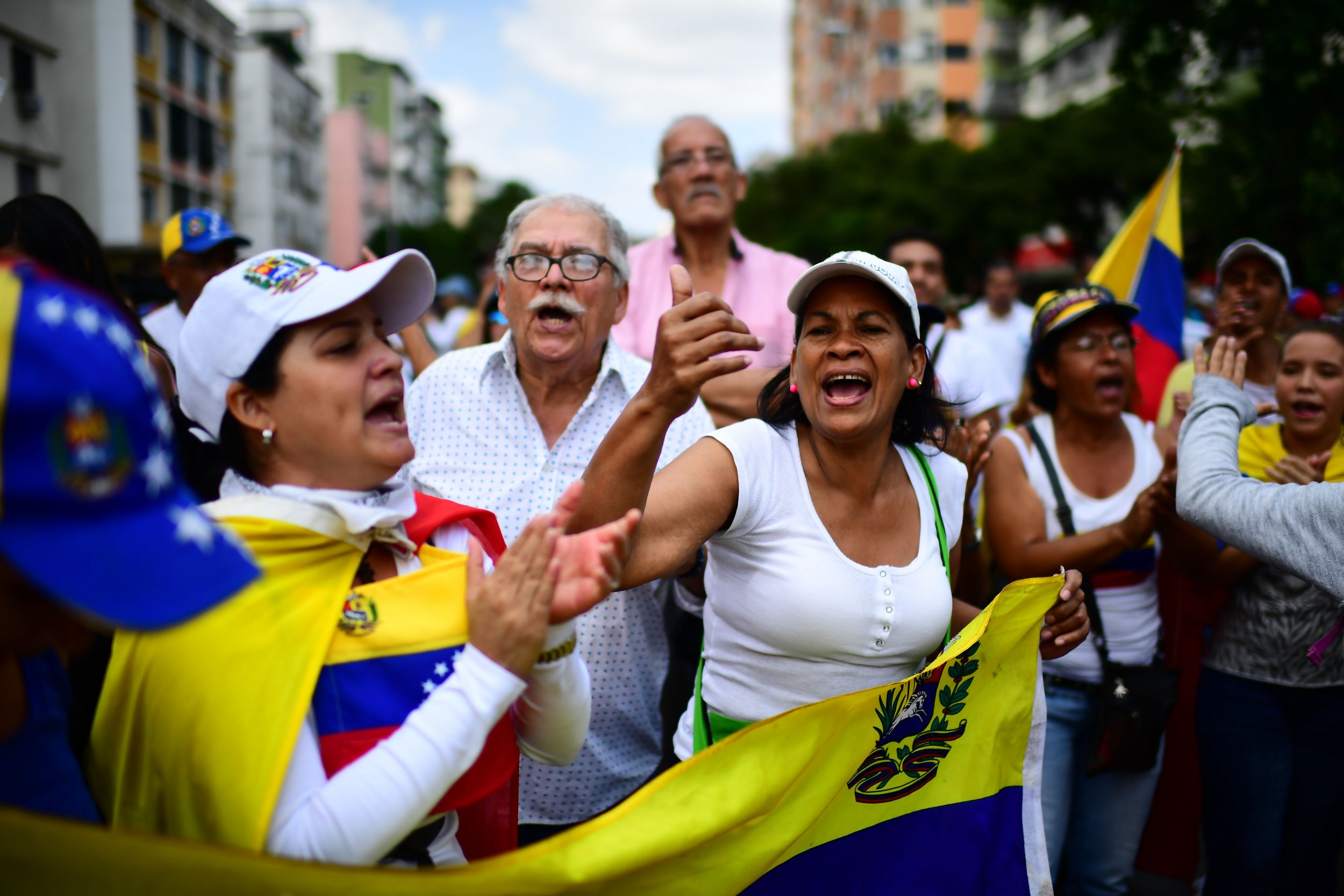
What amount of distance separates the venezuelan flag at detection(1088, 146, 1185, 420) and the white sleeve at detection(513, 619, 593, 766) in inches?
189

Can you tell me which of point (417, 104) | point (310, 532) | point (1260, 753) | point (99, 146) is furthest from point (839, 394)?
point (417, 104)

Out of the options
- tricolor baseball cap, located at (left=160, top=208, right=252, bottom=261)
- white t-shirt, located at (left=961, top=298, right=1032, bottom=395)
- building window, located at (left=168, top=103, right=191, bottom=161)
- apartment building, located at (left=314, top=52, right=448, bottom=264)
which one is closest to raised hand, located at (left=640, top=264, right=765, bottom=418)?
tricolor baseball cap, located at (left=160, top=208, right=252, bottom=261)

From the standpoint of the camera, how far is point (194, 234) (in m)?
4.83

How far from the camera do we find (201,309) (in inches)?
72.6

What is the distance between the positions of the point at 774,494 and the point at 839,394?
33 cm

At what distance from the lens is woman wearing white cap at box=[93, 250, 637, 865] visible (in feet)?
5.22

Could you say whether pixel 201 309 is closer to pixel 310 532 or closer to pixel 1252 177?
pixel 310 532

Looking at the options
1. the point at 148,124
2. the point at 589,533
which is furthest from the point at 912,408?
the point at 148,124

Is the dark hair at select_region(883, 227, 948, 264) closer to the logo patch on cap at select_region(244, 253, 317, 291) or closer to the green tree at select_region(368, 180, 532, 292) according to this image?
the logo patch on cap at select_region(244, 253, 317, 291)

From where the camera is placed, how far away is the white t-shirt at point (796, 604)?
8.18ft

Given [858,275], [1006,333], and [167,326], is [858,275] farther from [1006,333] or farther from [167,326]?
[1006,333]

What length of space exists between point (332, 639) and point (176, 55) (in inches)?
1647

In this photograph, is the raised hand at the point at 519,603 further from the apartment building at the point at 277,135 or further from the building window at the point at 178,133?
the apartment building at the point at 277,135

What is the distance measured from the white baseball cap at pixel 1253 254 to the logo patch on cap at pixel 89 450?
499 centimetres
